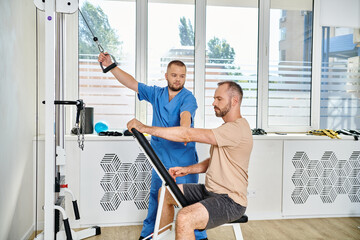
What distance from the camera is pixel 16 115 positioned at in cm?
262

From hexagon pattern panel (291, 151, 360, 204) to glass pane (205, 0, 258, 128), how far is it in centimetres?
71

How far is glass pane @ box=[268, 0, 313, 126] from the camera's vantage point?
3896 mm

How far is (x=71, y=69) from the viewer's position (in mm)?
3467

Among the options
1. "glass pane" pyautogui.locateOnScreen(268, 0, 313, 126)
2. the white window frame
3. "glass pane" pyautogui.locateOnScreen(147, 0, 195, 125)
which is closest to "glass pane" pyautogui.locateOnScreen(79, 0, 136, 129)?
the white window frame

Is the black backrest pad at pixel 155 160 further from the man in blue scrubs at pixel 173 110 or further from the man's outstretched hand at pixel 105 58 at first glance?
the man's outstretched hand at pixel 105 58

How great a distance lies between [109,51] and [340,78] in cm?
247

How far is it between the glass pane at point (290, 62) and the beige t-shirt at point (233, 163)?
1.95 metres

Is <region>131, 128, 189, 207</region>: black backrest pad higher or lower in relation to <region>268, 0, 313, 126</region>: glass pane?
lower

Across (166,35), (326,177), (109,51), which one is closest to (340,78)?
(326,177)

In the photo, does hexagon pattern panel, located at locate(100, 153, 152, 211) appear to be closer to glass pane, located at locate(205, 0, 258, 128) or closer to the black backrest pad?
glass pane, located at locate(205, 0, 258, 128)

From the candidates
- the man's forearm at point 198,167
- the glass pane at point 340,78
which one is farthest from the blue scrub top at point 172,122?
the glass pane at point 340,78

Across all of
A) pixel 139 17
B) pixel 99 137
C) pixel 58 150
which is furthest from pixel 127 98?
pixel 58 150

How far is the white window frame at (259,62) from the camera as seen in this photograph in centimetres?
362

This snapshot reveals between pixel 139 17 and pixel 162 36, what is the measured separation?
29 cm
